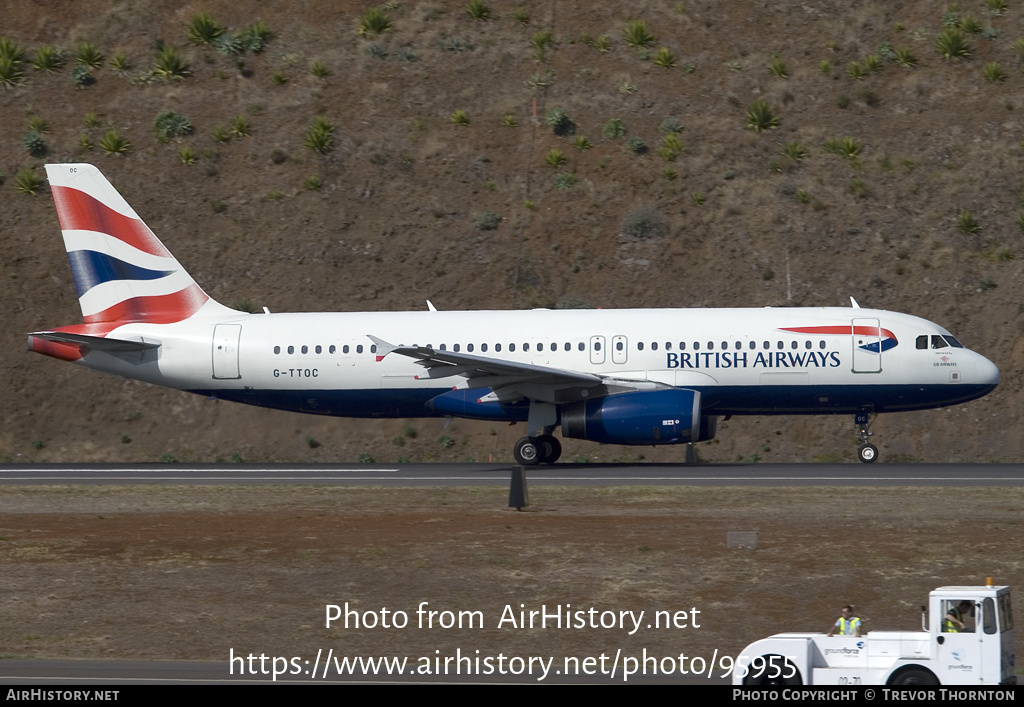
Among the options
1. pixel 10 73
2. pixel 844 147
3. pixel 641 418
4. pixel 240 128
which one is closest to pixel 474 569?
pixel 641 418

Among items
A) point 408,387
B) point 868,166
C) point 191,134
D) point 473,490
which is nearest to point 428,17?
point 191,134

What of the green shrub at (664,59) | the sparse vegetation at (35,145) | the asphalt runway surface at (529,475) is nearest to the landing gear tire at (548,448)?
the asphalt runway surface at (529,475)

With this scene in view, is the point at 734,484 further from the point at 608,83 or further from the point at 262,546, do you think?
the point at 608,83

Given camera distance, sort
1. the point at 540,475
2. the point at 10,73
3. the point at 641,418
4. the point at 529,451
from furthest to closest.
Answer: the point at 10,73
the point at 529,451
the point at 641,418
the point at 540,475

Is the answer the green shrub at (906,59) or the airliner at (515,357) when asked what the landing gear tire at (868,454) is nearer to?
the airliner at (515,357)

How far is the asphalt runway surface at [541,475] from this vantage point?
30.1 meters

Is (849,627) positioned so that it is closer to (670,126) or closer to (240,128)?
(670,126)

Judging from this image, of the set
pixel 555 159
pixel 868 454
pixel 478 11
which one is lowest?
pixel 868 454

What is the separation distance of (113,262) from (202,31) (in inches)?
1124

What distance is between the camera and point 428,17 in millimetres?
63531

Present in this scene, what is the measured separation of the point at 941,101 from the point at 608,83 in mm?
14358

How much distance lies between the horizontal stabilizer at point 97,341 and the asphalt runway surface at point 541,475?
10.9 ft

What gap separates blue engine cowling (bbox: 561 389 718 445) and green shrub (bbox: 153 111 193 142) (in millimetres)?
31535

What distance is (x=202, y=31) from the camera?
205ft
